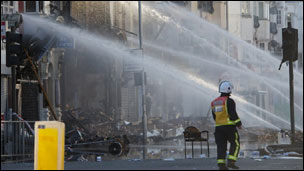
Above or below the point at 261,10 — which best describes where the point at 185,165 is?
below

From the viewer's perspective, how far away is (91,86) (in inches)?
2175

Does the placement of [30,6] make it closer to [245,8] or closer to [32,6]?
[32,6]

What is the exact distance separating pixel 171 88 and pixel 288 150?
134 ft

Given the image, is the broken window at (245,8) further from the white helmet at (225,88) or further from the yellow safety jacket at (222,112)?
the yellow safety jacket at (222,112)

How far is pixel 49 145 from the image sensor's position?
1184 centimetres

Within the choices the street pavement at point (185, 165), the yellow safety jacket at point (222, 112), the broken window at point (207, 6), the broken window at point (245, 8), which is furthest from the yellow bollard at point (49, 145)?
the broken window at point (245, 8)

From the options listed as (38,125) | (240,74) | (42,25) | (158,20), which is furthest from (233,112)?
(240,74)

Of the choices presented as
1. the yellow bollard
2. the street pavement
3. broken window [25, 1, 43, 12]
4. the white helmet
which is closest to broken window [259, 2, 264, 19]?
broken window [25, 1, 43, 12]

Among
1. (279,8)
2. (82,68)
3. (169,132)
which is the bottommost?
(169,132)

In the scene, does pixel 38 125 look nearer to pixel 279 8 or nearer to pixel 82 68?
pixel 82 68

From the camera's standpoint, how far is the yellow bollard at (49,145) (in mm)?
11719

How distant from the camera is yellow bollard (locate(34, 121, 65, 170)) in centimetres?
1172

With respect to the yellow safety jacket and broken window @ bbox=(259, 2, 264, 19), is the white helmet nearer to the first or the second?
→ the yellow safety jacket

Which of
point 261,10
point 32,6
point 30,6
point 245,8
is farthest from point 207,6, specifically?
point 30,6
